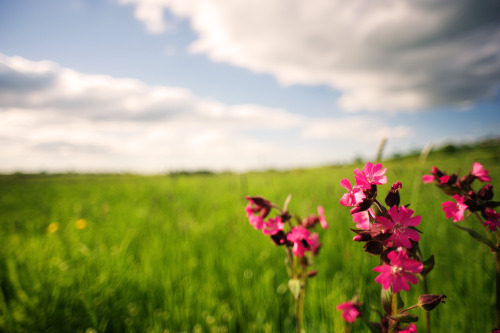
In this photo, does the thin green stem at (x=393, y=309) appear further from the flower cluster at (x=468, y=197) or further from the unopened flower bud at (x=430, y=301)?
the flower cluster at (x=468, y=197)

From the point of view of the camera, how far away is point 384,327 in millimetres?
878

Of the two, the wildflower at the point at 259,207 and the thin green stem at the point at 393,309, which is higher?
the wildflower at the point at 259,207

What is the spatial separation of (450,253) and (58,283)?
340 cm

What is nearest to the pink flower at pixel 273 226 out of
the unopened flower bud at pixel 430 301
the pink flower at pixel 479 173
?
the unopened flower bud at pixel 430 301

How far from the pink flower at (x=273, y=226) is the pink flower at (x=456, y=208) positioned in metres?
0.59

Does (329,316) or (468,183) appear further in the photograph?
(329,316)

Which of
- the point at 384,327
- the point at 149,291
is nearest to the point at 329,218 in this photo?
the point at 149,291

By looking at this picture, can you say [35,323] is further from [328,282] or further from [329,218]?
[329,218]

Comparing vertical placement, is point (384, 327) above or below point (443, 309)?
above

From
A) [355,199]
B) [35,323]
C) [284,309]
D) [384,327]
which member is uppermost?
[355,199]

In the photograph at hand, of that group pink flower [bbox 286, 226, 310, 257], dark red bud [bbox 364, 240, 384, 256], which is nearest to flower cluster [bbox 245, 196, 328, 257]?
pink flower [bbox 286, 226, 310, 257]

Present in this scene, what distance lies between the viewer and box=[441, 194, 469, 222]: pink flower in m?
0.93

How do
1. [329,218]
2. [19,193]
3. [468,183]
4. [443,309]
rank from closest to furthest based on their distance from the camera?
[468,183]
[443,309]
[329,218]
[19,193]

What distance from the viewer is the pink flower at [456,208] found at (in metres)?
0.93
